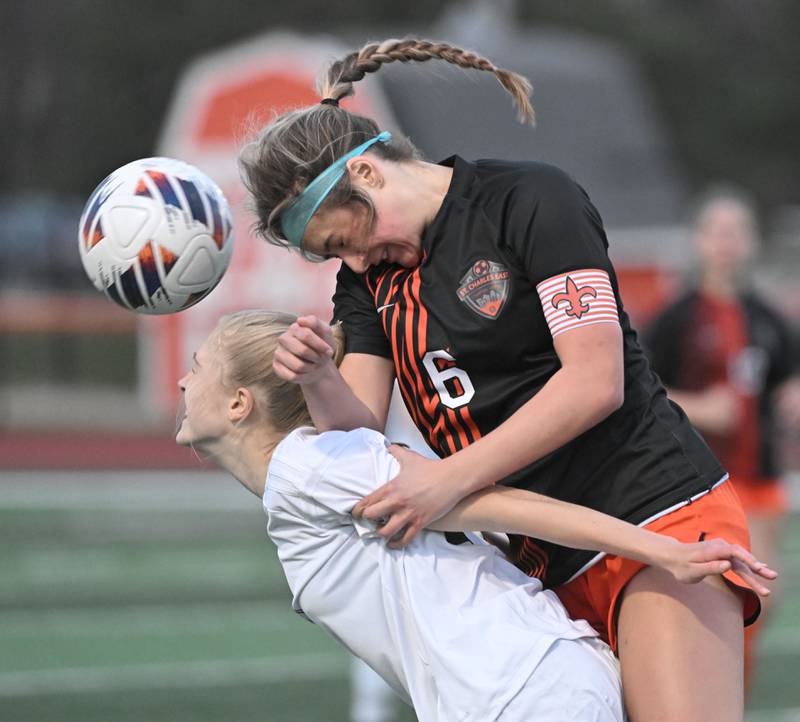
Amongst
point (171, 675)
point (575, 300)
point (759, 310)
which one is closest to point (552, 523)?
point (575, 300)

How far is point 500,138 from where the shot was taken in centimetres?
1923

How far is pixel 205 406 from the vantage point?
3279 mm

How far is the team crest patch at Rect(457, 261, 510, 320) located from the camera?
3119 millimetres

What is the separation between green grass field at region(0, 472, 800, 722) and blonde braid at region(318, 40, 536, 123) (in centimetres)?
379

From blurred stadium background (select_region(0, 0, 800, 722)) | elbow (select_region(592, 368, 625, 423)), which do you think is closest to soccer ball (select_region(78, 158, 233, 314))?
blurred stadium background (select_region(0, 0, 800, 722))

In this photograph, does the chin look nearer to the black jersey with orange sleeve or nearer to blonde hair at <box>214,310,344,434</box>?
blonde hair at <box>214,310,344,434</box>

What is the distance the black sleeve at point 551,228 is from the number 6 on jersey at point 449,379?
263mm

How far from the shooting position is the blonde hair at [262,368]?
3279mm

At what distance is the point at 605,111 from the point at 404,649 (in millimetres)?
20050

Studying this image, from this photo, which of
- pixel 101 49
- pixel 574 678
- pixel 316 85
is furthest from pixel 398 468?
pixel 101 49

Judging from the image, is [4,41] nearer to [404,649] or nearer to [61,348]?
[61,348]

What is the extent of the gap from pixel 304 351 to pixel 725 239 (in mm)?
3785

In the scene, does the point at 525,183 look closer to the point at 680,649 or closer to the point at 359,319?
the point at 359,319

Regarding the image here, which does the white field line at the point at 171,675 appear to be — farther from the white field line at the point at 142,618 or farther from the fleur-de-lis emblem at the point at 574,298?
the fleur-de-lis emblem at the point at 574,298
